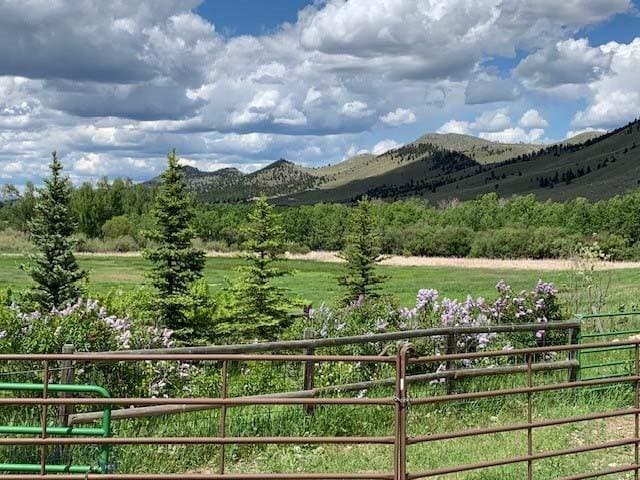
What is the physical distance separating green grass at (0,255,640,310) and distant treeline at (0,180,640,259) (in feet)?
17.0

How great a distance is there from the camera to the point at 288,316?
71.7 feet

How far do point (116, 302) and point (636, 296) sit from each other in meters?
19.5

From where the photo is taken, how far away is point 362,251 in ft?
90.7

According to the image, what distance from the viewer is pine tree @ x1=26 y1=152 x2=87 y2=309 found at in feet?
76.7

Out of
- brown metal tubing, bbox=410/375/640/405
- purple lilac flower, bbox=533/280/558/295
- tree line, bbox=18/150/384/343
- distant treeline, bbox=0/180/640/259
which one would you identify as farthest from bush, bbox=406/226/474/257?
brown metal tubing, bbox=410/375/640/405

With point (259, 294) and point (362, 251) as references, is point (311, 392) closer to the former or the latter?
point (259, 294)

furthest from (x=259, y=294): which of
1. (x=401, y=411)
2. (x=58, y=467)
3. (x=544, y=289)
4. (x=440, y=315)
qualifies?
(x=401, y=411)

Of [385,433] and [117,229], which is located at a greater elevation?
[117,229]

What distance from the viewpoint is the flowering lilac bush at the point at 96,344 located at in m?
9.95

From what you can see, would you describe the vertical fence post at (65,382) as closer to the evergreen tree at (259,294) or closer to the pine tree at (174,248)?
the pine tree at (174,248)

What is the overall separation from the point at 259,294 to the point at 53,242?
718 cm

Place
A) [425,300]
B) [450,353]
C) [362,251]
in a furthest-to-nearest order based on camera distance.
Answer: [362,251] → [425,300] → [450,353]

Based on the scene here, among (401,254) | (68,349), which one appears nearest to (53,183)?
(68,349)

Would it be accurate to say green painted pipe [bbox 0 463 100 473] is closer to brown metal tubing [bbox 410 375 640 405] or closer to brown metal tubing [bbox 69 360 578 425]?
brown metal tubing [bbox 69 360 578 425]
